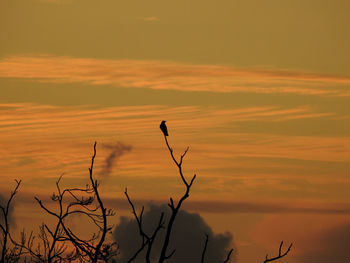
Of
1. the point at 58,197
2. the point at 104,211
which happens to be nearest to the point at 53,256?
the point at 58,197

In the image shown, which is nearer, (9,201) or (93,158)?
(93,158)

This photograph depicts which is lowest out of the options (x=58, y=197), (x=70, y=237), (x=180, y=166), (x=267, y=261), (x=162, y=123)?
(x=267, y=261)

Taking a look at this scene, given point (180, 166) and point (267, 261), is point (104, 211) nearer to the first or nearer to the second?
point (180, 166)

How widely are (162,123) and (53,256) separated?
6220 millimetres

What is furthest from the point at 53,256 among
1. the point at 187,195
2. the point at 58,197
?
the point at 187,195

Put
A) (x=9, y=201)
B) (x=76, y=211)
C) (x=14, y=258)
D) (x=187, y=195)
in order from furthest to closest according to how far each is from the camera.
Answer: (x=14, y=258)
(x=9, y=201)
(x=76, y=211)
(x=187, y=195)

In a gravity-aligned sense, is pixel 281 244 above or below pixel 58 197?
below

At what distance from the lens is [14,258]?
32.7 metres

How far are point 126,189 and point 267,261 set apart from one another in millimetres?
4041

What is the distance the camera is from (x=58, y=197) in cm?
2536

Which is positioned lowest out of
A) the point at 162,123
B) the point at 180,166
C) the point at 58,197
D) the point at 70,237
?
the point at 70,237

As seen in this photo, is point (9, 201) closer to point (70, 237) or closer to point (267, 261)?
point (70, 237)

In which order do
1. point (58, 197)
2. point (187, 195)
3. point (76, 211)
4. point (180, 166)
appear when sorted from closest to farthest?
point (187, 195) → point (180, 166) → point (76, 211) → point (58, 197)

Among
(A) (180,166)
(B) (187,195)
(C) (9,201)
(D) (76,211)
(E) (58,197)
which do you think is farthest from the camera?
(C) (9,201)
